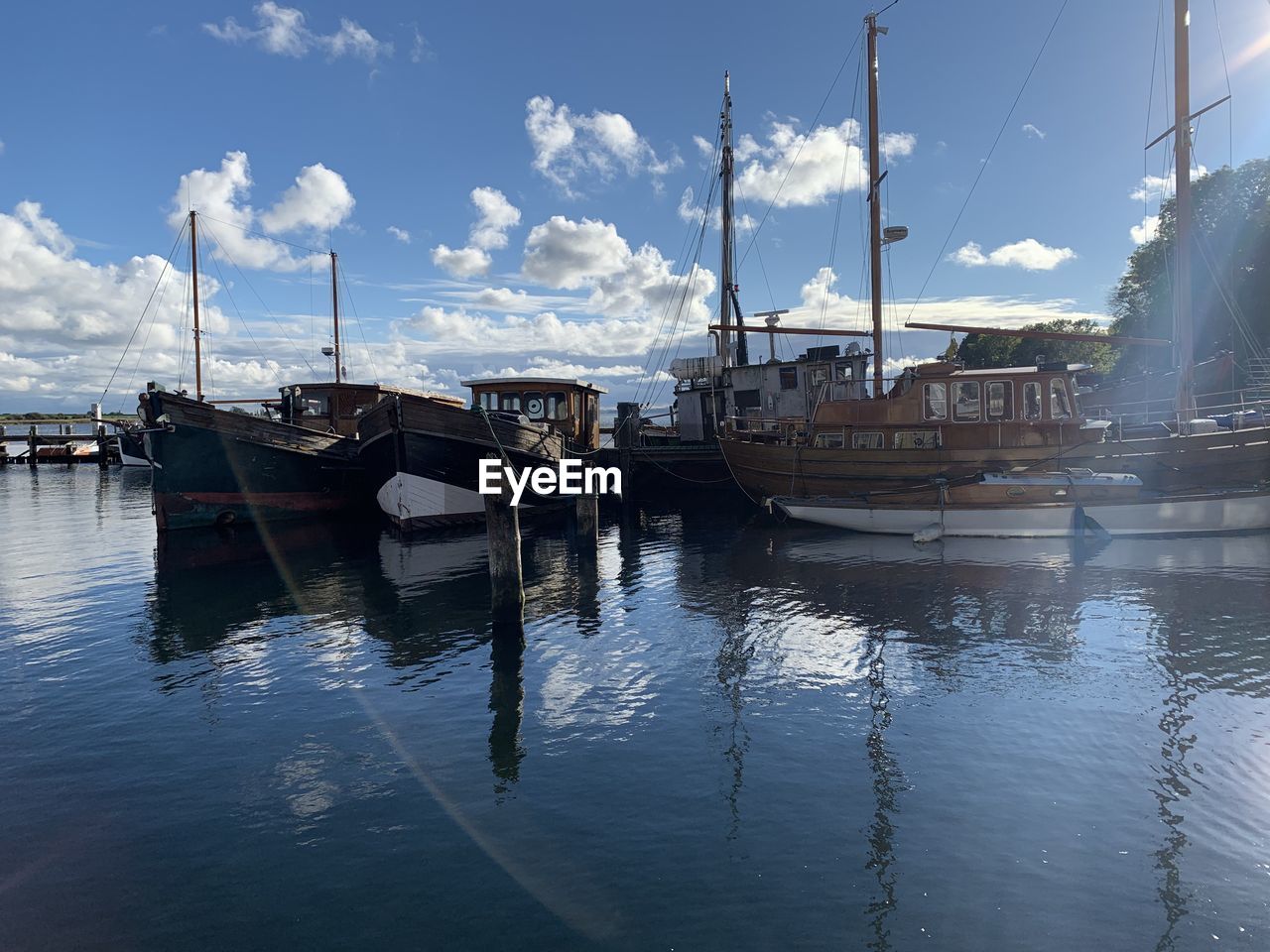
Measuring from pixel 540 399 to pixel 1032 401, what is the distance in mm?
16954

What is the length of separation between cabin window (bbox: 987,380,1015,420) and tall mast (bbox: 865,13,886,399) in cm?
429

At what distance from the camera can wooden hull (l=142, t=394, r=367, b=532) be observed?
866 inches

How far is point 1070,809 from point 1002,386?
17371mm

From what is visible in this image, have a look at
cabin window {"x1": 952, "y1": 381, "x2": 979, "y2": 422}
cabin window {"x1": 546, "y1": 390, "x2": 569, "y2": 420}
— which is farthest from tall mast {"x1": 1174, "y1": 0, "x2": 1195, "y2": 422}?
cabin window {"x1": 546, "y1": 390, "x2": 569, "y2": 420}

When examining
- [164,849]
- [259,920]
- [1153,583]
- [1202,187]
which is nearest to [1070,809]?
[259,920]

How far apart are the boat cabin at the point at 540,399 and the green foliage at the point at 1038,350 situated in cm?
4399

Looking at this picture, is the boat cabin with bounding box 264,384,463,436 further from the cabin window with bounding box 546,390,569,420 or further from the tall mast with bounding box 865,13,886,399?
the tall mast with bounding box 865,13,886,399

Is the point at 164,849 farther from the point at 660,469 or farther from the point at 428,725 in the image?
the point at 660,469

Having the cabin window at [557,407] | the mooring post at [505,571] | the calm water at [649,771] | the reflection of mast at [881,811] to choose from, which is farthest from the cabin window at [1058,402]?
the mooring post at [505,571]

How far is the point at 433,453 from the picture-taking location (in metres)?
21.8

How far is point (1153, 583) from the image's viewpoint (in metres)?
14.3

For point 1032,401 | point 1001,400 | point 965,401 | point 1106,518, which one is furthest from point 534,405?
point 1106,518
